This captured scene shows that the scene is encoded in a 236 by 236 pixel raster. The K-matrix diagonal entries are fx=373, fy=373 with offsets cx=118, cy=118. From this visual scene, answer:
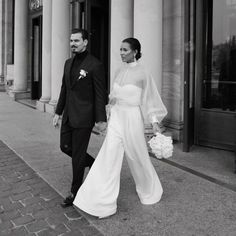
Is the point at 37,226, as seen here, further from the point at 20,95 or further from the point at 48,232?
the point at 20,95

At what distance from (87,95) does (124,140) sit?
0.64m

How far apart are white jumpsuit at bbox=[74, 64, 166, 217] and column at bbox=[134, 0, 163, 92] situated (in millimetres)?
3785

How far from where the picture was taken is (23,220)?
152 inches

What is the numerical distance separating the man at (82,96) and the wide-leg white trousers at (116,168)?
21 centimetres

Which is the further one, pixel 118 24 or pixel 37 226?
pixel 118 24

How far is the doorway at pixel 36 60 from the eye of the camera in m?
16.0

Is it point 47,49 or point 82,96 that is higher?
point 47,49

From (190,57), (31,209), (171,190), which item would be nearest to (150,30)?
(190,57)

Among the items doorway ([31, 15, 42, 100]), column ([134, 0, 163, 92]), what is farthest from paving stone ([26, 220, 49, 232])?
doorway ([31, 15, 42, 100])

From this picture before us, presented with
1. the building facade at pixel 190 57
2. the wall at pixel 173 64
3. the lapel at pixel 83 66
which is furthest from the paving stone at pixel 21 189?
the wall at pixel 173 64

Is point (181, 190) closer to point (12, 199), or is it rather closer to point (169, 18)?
point (12, 199)

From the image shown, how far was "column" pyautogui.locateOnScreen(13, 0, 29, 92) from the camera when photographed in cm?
1595

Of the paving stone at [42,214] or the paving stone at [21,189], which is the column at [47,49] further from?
the paving stone at [42,214]

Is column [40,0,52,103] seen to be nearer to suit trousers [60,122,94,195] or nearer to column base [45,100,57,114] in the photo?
column base [45,100,57,114]
